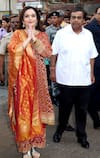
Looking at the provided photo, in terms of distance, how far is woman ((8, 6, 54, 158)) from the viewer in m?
4.80

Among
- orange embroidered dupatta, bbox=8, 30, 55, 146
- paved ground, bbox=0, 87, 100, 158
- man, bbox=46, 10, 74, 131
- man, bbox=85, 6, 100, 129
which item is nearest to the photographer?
orange embroidered dupatta, bbox=8, 30, 55, 146

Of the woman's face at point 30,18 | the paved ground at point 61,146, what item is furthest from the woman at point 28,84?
the paved ground at point 61,146

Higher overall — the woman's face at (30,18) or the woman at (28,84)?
the woman's face at (30,18)

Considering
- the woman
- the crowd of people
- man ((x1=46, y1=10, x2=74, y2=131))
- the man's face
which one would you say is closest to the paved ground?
the crowd of people

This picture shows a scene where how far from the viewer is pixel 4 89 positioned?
10.1m

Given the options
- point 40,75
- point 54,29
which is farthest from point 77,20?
point 54,29

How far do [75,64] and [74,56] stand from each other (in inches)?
3.9

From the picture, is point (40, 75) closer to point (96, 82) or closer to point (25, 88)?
point (25, 88)

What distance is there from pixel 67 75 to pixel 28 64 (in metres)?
0.78

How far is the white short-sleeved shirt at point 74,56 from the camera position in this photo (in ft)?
17.6

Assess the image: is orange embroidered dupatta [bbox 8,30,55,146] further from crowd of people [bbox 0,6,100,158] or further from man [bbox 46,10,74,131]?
man [bbox 46,10,74,131]

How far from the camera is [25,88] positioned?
4.79 meters

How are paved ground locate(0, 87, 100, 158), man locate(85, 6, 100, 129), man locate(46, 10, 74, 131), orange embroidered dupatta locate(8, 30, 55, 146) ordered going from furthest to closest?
man locate(46, 10, 74, 131)
man locate(85, 6, 100, 129)
paved ground locate(0, 87, 100, 158)
orange embroidered dupatta locate(8, 30, 55, 146)

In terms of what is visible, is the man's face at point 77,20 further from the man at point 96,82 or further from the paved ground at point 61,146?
the paved ground at point 61,146
